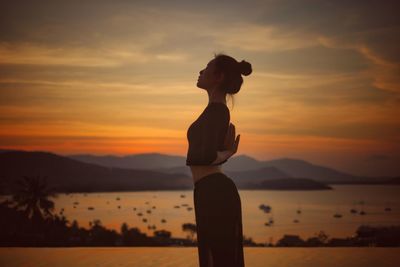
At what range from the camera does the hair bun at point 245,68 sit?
159 inches

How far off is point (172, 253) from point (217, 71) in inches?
173

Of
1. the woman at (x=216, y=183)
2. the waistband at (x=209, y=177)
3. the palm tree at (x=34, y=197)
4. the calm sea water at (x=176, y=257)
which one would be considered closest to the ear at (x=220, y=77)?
the woman at (x=216, y=183)

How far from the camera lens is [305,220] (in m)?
71.1

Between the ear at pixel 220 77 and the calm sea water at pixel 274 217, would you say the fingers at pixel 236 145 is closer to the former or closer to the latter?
the ear at pixel 220 77

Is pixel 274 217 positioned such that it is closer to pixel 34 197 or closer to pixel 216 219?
pixel 34 197

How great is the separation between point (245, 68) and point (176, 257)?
4.19 m

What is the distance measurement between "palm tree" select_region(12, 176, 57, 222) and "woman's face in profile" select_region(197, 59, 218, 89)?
2906cm

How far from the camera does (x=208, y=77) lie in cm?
411

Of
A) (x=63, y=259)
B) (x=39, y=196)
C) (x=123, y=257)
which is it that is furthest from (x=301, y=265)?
(x=39, y=196)

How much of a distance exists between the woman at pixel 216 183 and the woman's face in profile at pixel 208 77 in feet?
0.15

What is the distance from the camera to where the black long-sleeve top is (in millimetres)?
3891

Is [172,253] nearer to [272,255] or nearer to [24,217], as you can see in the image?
[272,255]

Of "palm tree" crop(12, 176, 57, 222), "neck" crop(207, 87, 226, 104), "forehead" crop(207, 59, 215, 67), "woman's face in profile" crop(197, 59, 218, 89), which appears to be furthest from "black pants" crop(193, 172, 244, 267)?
"palm tree" crop(12, 176, 57, 222)

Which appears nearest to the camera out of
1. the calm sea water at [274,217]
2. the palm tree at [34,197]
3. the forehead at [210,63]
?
the forehead at [210,63]
